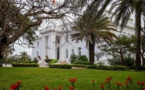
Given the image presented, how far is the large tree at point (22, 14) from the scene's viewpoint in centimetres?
438

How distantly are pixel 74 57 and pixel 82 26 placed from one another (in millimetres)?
40344

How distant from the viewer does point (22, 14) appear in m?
6.30

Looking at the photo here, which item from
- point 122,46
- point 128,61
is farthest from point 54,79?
point 128,61

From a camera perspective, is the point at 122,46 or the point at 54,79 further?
the point at 122,46

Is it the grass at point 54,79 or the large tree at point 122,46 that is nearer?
the grass at point 54,79

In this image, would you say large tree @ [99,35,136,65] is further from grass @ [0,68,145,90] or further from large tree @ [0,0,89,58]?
large tree @ [0,0,89,58]

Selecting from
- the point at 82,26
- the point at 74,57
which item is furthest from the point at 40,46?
the point at 82,26

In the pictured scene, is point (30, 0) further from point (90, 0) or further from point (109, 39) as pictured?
point (109, 39)

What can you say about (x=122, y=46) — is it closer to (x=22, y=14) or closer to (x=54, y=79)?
(x=54, y=79)

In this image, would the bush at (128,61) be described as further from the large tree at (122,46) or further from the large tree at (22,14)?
the large tree at (22,14)

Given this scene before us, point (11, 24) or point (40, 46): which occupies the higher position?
point (40, 46)

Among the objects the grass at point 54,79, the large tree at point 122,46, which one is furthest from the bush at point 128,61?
the grass at point 54,79

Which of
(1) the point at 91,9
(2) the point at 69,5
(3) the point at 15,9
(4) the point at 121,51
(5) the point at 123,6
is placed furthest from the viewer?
(4) the point at 121,51

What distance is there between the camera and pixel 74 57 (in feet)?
160
